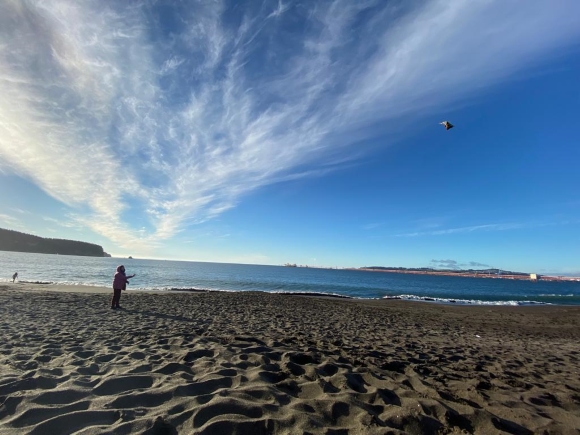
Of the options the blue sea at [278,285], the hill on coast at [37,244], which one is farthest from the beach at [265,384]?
the hill on coast at [37,244]

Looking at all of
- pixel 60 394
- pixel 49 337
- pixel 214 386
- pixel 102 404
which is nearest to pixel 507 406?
pixel 214 386

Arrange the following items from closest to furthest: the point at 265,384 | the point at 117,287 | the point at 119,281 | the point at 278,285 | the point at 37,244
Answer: the point at 265,384, the point at 117,287, the point at 119,281, the point at 278,285, the point at 37,244

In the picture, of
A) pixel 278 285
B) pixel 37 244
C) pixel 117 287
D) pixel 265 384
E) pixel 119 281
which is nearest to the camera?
pixel 265 384

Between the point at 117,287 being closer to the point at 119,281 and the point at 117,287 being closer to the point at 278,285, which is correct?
the point at 119,281

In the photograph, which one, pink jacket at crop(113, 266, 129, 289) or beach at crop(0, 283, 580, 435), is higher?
pink jacket at crop(113, 266, 129, 289)

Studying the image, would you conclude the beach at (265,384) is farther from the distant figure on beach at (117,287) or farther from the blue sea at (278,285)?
the blue sea at (278,285)

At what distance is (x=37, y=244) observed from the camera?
18125cm

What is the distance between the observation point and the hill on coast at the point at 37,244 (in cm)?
17775

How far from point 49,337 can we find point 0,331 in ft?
5.46

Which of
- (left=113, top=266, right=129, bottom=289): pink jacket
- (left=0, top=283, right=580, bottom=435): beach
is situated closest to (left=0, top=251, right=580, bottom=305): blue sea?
(left=113, top=266, right=129, bottom=289): pink jacket

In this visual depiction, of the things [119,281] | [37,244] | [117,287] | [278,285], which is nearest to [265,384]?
[117,287]

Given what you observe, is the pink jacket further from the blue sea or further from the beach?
the blue sea

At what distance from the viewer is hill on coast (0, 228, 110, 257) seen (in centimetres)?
17775

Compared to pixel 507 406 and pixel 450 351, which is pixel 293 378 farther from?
pixel 450 351
